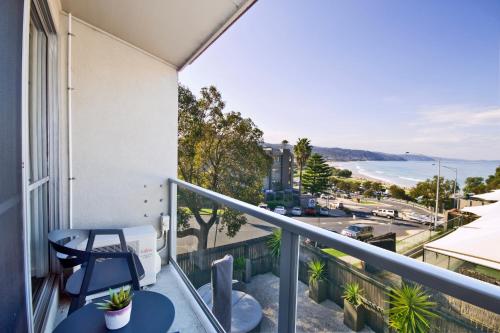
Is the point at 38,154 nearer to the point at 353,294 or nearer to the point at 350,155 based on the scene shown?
the point at 353,294

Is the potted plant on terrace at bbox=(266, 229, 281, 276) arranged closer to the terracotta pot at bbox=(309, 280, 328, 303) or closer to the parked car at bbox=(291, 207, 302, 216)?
the terracotta pot at bbox=(309, 280, 328, 303)

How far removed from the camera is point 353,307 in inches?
40.8

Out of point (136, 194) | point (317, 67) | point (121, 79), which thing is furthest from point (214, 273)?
point (317, 67)

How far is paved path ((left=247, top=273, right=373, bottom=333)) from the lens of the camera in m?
1.11

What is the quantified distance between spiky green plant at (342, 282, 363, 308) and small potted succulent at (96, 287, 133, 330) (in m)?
1.12

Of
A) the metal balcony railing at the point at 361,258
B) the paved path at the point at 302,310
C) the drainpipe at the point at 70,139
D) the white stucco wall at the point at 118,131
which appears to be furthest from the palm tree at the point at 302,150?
the paved path at the point at 302,310

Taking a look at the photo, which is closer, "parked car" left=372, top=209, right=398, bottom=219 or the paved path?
the paved path

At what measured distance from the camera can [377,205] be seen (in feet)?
119

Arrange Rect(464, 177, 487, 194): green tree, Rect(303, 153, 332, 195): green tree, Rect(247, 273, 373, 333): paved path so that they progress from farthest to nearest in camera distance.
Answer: Rect(303, 153, 332, 195): green tree → Rect(464, 177, 487, 194): green tree → Rect(247, 273, 373, 333): paved path

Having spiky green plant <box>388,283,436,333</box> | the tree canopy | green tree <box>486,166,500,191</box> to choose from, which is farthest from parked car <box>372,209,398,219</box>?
spiky green plant <box>388,283,436,333</box>

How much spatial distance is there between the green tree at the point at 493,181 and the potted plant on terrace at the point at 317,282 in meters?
31.4

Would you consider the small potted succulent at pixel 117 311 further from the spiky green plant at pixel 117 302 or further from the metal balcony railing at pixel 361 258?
the metal balcony railing at pixel 361 258

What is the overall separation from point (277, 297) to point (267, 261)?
0.23 metres

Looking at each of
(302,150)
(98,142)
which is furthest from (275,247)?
(302,150)
